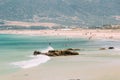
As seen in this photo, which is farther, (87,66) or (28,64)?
(28,64)

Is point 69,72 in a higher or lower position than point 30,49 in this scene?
A: higher

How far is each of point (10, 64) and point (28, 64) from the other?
1.88 metres

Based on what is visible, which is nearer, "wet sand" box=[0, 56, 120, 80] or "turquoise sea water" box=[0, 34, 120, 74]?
"wet sand" box=[0, 56, 120, 80]

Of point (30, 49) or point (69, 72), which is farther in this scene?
point (30, 49)

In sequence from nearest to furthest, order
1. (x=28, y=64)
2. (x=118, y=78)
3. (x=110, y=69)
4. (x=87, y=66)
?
(x=118, y=78)
(x=110, y=69)
(x=87, y=66)
(x=28, y=64)

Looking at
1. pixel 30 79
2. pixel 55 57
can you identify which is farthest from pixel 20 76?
pixel 55 57

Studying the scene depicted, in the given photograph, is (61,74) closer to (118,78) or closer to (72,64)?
(118,78)

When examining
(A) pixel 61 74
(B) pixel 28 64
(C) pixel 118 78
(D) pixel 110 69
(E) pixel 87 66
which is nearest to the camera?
(C) pixel 118 78

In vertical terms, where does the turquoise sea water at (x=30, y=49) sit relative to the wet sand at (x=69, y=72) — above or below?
below

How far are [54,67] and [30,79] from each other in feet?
26.1

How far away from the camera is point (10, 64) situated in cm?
4647

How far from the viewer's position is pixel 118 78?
113 ft

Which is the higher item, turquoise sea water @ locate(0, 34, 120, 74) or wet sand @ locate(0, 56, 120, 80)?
wet sand @ locate(0, 56, 120, 80)

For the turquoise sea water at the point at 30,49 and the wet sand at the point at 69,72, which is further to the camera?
the turquoise sea water at the point at 30,49
